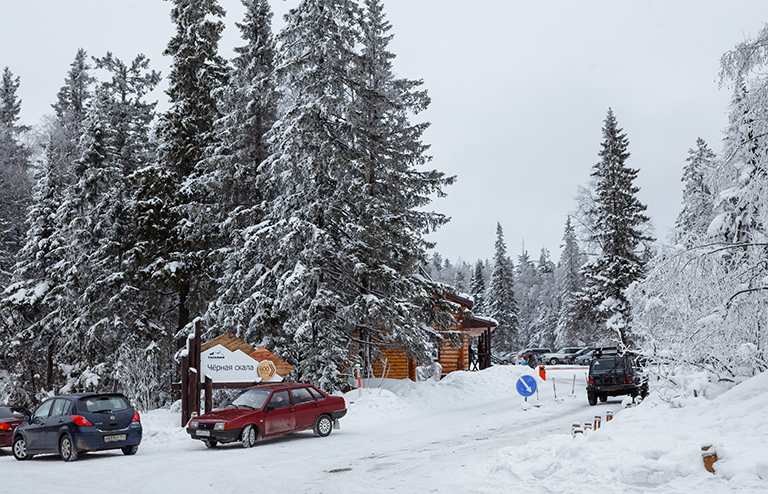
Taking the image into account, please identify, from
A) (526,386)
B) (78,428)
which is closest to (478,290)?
(526,386)

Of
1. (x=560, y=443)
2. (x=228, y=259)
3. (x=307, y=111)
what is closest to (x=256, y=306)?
(x=228, y=259)

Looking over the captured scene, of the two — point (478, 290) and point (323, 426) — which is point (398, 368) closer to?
point (323, 426)

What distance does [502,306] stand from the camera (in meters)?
70.6

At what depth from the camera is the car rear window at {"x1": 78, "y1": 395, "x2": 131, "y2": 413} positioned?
13.1 metres

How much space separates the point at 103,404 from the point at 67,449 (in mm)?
1102

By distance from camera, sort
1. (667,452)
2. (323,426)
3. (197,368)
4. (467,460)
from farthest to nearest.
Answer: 1. (197,368)
2. (323,426)
3. (467,460)
4. (667,452)

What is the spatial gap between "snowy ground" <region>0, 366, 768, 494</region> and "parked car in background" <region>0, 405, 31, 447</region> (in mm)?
405

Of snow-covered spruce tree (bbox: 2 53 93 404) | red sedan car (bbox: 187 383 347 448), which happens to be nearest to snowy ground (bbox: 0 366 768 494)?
red sedan car (bbox: 187 383 347 448)

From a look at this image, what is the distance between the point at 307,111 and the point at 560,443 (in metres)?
14.7

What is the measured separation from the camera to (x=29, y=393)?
3050 cm

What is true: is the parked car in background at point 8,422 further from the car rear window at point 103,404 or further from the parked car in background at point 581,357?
the parked car in background at point 581,357

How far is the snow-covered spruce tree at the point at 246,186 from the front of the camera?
21.9m

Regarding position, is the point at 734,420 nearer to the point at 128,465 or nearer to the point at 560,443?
the point at 560,443

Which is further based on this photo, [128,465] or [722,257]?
[128,465]
